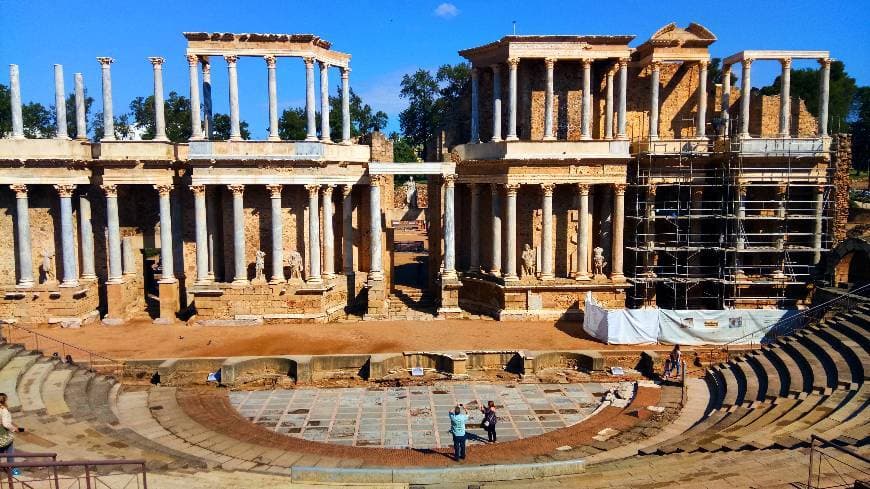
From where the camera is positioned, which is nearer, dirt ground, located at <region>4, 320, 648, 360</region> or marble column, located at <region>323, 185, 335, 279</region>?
dirt ground, located at <region>4, 320, 648, 360</region>

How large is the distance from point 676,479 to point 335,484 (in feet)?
21.2

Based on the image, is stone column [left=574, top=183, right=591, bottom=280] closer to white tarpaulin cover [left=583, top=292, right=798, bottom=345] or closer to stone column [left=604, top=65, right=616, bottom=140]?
stone column [left=604, top=65, right=616, bottom=140]

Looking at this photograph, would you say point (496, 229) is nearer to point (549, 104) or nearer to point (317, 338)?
point (549, 104)

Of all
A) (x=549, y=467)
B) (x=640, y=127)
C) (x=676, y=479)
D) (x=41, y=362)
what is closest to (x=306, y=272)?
(x=41, y=362)

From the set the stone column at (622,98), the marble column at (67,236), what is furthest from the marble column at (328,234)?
the stone column at (622,98)

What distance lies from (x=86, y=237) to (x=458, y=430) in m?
21.8

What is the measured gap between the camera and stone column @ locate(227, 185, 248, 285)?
95.3 feet

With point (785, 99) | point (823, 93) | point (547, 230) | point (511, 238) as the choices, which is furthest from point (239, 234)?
point (823, 93)

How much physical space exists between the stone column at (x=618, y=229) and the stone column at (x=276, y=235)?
1474cm

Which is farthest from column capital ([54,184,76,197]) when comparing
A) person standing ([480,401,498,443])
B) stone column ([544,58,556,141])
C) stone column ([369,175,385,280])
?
person standing ([480,401,498,443])

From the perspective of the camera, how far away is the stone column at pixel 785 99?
2856 cm

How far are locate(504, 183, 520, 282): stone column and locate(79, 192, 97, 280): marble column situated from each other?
18.4 m

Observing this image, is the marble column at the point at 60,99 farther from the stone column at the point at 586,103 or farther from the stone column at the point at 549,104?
the stone column at the point at 586,103

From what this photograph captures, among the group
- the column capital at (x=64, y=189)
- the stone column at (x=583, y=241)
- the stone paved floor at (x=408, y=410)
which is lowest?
the stone paved floor at (x=408, y=410)
